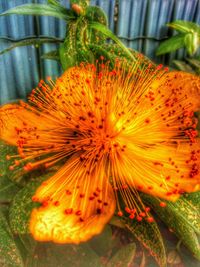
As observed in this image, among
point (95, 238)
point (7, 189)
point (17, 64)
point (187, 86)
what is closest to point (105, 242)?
point (95, 238)

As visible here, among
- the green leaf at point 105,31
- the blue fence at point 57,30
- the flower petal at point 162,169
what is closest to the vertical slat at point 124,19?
the blue fence at point 57,30

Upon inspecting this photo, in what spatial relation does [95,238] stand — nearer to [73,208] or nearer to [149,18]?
[73,208]

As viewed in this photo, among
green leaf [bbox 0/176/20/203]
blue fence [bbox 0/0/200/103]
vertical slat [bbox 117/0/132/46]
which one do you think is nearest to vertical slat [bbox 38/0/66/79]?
blue fence [bbox 0/0/200/103]

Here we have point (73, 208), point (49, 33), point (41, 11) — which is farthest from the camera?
point (49, 33)

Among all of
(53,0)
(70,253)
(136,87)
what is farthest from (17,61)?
(70,253)

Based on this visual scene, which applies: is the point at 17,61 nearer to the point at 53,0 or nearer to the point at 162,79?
the point at 53,0

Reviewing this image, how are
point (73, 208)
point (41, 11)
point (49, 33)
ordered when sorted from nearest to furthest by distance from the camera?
point (73, 208), point (41, 11), point (49, 33)

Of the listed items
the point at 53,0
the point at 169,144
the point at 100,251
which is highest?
the point at 53,0
